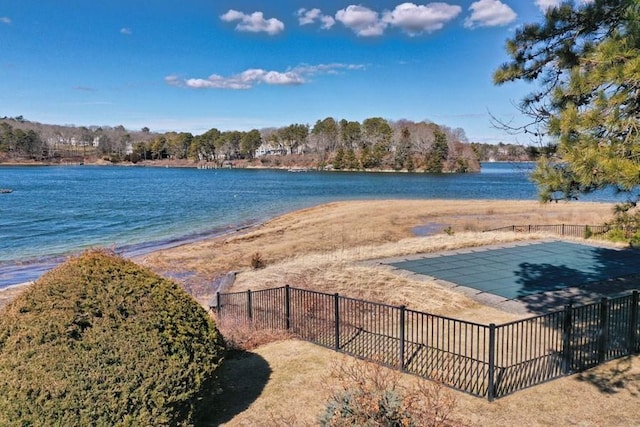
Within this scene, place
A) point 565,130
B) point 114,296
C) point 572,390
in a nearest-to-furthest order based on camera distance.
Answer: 1. point 114,296
2. point 565,130
3. point 572,390

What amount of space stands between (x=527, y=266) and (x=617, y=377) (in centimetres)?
769

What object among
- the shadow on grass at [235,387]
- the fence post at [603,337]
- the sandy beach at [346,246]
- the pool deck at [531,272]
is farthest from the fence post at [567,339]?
the shadow on grass at [235,387]

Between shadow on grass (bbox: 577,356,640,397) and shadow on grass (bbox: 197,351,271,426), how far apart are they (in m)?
4.62

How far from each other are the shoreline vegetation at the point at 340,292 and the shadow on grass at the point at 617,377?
14 mm

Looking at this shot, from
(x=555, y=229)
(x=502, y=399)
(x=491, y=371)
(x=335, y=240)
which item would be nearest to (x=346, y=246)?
(x=335, y=240)

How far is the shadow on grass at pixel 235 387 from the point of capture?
5.70 meters

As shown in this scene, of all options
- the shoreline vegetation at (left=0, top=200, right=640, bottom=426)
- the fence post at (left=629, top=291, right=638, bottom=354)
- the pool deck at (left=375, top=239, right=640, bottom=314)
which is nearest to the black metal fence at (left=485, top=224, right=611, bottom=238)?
the shoreline vegetation at (left=0, top=200, right=640, bottom=426)

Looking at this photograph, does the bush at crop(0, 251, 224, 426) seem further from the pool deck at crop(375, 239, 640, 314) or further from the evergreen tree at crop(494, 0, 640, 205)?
the pool deck at crop(375, 239, 640, 314)

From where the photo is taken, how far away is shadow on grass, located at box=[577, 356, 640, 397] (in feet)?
22.2

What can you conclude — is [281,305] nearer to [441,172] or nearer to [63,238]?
[63,238]

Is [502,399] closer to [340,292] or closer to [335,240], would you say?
[340,292]

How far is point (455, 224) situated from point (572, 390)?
80.6 feet

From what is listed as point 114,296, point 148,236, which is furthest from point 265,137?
point 114,296

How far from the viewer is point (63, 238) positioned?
96.3 feet
